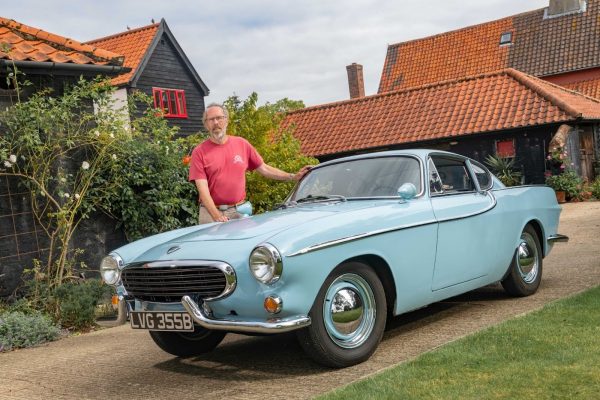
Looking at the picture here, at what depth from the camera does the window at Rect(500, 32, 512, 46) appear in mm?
32562

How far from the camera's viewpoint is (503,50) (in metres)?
32.3

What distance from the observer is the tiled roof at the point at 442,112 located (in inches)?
806

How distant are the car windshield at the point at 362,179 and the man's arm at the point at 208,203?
2.05ft

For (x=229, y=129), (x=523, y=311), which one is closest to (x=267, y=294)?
(x=523, y=311)

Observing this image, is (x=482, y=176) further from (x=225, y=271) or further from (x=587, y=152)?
(x=587, y=152)

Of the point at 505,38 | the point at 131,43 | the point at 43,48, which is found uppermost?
the point at 131,43

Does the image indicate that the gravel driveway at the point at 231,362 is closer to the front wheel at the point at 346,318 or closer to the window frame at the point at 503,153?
the front wheel at the point at 346,318

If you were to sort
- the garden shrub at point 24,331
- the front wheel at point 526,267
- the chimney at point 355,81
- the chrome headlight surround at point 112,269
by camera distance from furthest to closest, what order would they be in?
the chimney at point 355,81
the garden shrub at point 24,331
the front wheel at point 526,267
the chrome headlight surround at point 112,269

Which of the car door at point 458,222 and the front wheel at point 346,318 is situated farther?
the car door at point 458,222

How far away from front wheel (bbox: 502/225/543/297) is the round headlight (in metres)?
2.88

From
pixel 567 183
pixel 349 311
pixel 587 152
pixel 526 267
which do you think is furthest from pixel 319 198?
pixel 587 152

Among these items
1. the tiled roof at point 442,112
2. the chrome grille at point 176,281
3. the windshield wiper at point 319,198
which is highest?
the tiled roof at point 442,112

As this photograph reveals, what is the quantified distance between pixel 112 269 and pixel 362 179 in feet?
6.68

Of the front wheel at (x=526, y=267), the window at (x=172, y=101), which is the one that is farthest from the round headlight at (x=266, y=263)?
the window at (x=172, y=101)
